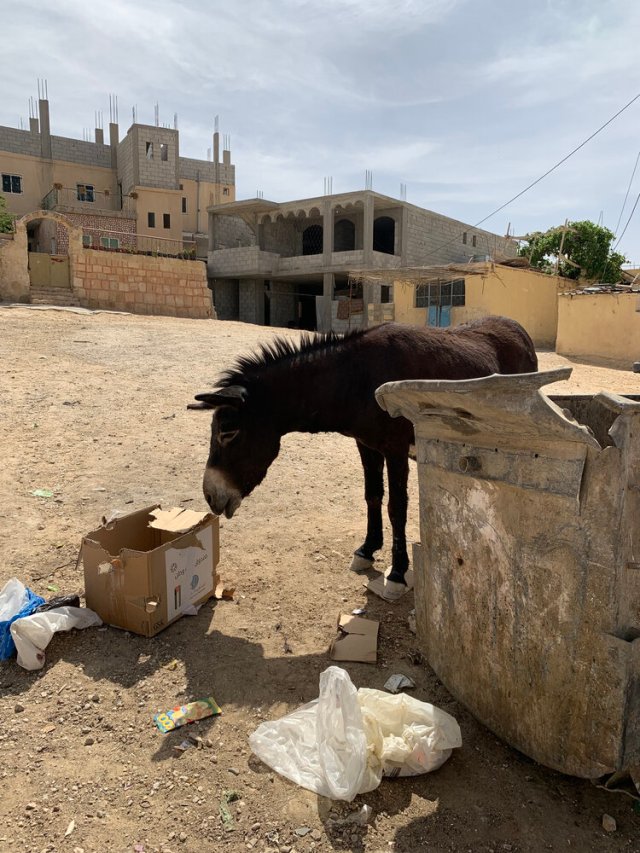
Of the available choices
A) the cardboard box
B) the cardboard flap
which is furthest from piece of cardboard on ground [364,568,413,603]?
the cardboard flap

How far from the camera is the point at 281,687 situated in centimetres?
261

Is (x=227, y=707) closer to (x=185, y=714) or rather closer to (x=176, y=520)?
(x=185, y=714)

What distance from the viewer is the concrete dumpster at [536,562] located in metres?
1.66

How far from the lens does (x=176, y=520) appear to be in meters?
3.39

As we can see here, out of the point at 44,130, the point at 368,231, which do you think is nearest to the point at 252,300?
the point at 368,231

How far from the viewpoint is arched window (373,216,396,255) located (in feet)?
95.9

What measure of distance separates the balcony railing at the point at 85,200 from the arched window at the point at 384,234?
46.5ft

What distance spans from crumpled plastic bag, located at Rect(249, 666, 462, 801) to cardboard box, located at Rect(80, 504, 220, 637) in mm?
1017

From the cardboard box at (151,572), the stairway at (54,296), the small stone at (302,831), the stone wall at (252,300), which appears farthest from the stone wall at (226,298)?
the small stone at (302,831)

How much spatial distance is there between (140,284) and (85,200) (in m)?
19.4

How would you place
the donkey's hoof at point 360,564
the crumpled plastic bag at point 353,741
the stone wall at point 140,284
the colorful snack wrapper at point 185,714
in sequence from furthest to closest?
the stone wall at point 140,284 < the donkey's hoof at point 360,564 < the colorful snack wrapper at point 185,714 < the crumpled plastic bag at point 353,741

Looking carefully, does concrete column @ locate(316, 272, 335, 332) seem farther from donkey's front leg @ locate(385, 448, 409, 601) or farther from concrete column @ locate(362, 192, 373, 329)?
donkey's front leg @ locate(385, 448, 409, 601)

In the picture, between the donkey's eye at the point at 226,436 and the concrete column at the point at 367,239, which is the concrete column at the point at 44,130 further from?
the donkey's eye at the point at 226,436

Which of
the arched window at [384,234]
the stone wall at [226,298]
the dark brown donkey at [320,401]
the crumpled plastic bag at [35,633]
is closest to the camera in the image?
the crumpled plastic bag at [35,633]
